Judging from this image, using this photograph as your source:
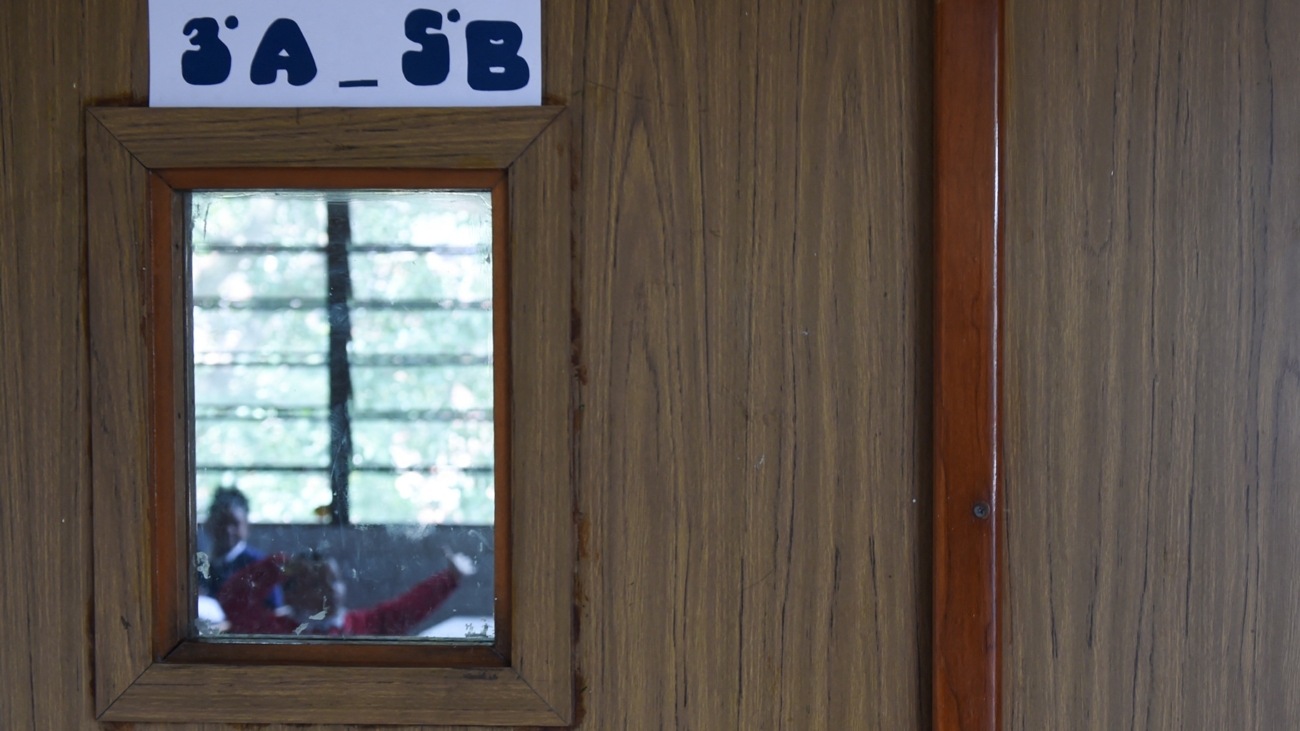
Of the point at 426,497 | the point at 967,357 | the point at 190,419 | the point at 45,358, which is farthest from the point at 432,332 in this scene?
the point at 967,357

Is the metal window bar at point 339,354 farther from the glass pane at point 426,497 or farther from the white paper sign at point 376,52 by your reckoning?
the white paper sign at point 376,52

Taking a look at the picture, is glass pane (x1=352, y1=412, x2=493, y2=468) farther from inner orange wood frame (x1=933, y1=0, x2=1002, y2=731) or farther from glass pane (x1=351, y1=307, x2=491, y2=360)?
inner orange wood frame (x1=933, y1=0, x2=1002, y2=731)

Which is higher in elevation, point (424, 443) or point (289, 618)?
point (424, 443)

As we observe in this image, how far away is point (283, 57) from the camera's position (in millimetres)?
943

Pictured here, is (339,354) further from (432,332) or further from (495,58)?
(495,58)

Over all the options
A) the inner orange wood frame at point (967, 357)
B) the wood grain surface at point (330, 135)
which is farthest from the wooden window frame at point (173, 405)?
the inner orange wood frame at point (967, 357)

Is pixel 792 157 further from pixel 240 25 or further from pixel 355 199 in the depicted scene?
pixel 240 25

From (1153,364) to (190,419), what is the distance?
1.10 meters

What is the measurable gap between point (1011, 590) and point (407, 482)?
Result: 2.30 feet

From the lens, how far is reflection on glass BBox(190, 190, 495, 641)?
38.2 inches

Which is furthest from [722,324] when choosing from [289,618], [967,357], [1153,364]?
[289,618]

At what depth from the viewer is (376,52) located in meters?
0.94

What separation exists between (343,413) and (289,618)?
25 cm

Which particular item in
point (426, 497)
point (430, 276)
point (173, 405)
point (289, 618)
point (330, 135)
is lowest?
point (289, 618)
